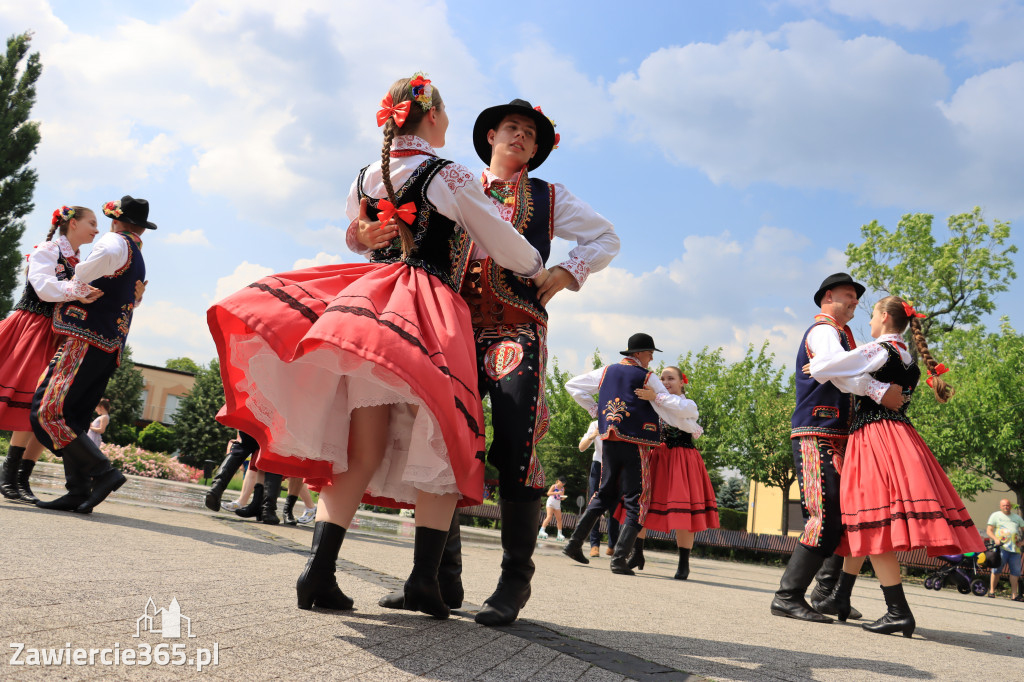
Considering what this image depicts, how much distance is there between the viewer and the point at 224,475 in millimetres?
8211

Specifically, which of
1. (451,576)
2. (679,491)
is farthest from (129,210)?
(679,491)

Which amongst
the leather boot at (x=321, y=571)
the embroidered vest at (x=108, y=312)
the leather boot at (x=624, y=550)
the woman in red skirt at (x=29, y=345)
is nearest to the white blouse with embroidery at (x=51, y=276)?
the woman in red skirt at (x=29, y=345)

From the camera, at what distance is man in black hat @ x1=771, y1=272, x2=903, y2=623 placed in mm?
4848

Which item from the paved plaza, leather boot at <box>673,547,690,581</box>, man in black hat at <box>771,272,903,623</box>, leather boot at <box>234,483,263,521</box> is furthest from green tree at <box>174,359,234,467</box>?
man in black hat at <box>771,272,903,623</box>

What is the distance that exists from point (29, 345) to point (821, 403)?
20.3 feet

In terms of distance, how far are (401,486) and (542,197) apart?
1.48 metres

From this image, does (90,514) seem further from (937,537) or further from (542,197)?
(937,537)

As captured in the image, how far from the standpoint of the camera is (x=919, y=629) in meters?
4.96

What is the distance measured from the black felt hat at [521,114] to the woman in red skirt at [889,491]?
239 centimetres

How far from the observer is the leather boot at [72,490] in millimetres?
5422

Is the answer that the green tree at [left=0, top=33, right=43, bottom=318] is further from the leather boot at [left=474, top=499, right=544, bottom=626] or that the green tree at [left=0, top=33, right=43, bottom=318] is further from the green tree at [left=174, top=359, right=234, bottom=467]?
the leather boot at [left=474, top=499, right=544, bottom=626]

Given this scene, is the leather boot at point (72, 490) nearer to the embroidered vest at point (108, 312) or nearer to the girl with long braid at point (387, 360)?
the embroidered vest at point (108, 312)

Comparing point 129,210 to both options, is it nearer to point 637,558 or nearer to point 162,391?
point 637,558

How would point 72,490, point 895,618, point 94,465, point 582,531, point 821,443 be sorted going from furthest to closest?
point 582,531 < point 94,465 < point 72,490 < point 821,443 < point 895,618
